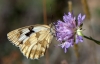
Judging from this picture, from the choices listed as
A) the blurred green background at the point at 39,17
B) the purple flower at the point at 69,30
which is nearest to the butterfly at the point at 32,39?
the purple flower at the point at 69,30

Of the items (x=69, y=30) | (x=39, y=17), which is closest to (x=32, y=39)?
(x=69, y=30)

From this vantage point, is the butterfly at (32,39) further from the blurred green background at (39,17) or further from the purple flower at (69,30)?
the blurred green background at (39,17)

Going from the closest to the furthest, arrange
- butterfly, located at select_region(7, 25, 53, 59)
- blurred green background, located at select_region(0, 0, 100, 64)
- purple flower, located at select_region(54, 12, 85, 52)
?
purple flower, located at select_region(54, 12, 85, 52)
butterfly, located at select_region(7, 25, 53, 59)
blurred green background, located at select_region(0, 0, 100, 64)

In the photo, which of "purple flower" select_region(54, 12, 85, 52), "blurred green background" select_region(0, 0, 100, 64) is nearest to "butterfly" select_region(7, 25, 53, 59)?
"purple flower" select_region(54, 12, 85, 52)

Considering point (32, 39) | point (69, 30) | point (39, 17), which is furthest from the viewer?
point (39, 17)

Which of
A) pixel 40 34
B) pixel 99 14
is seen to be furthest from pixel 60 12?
pixel 40 34

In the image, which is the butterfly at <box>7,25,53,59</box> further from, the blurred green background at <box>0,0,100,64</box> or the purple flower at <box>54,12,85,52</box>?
the blurred green background at <box>0,0,100,64</box>

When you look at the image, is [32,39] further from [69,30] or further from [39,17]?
[39,17]

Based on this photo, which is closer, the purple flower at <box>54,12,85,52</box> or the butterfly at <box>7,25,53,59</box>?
the purple flower at <box>54,12,85,52</box>
